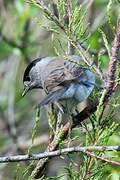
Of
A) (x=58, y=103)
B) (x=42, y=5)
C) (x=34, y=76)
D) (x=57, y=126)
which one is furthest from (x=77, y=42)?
(x=34, y=76)

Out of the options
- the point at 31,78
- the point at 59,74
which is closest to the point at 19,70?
the point at 31,78

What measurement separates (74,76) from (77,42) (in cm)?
100

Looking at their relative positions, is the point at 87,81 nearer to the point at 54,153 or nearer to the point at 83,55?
the point at 83,55

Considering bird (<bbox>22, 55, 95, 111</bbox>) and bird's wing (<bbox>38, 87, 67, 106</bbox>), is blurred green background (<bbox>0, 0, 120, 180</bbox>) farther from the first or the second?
bird's wing (<bbox>38, 87, 67, 106</bbox>)

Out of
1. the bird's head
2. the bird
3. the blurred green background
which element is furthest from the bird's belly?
the blurred green background

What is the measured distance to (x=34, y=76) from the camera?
4059mm

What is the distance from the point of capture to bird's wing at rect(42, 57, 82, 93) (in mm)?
3206

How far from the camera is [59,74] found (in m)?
3.38

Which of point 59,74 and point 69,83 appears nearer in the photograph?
point 69,83

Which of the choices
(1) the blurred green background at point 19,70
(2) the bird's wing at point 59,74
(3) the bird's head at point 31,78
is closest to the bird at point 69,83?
(2) the bird's wing at point 59,74

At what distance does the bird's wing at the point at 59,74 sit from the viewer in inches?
126

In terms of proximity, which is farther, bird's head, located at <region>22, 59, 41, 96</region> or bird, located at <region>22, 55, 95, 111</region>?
bird's head, located at <region>22, 59, 41, 96</region>

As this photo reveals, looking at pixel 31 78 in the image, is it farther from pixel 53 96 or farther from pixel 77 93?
pixel 53 96

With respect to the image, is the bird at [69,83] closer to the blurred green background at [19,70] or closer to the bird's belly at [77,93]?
the bird's belly at [77,93]
